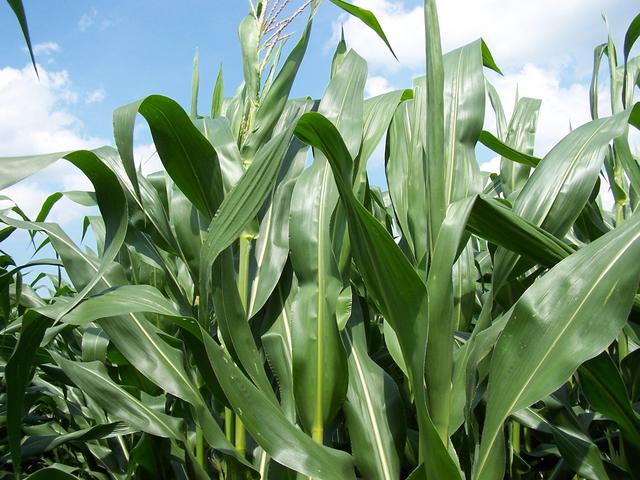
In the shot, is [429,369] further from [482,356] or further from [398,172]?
[398,172]

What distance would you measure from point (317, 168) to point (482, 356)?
38 cm

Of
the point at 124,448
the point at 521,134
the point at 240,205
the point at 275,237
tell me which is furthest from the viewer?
the point at 521,134

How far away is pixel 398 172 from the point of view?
1.08 m

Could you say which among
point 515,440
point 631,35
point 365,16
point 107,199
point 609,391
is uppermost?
point 365,16

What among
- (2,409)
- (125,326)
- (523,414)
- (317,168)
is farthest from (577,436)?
(2,409)

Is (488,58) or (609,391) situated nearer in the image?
(609,391)

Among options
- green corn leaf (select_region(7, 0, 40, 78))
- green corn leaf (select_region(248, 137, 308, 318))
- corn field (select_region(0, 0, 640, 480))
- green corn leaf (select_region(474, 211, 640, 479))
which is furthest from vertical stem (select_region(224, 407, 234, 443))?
green corn leaf (select_region(7, 0, 40, 78))

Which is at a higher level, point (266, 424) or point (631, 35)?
point (631, 35)

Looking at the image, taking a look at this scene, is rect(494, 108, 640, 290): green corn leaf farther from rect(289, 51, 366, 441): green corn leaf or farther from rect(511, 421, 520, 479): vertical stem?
rect(511, 421, 520, 479): vertical stem

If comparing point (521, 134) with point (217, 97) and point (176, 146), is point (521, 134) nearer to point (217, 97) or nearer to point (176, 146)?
point (217, 97)

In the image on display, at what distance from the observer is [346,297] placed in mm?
925

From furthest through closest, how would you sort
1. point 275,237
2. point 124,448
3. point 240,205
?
point 124,448
point 275,237
point 240,205

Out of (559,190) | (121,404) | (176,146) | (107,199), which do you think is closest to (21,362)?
(121,404)

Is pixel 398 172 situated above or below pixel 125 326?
above
